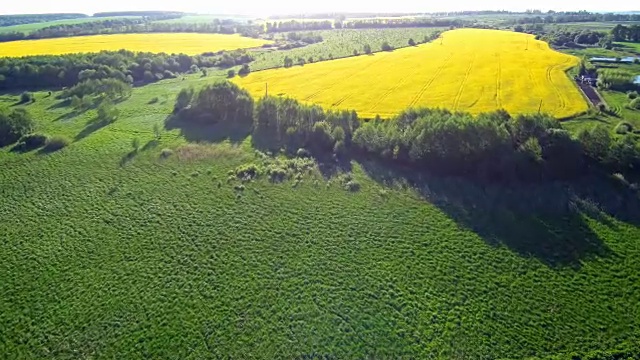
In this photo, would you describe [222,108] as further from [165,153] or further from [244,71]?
[244,71]

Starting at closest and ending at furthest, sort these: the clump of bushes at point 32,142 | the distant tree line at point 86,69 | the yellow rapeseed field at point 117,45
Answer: the clump of bushes at point 32,142 < the distant tree line at point 86,69 < the yellow rapeseed field at point 117,45

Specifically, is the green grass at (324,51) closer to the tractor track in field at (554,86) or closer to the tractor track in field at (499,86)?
the tractor track in field at (499,86)

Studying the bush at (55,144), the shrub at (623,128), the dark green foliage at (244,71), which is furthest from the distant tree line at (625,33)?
the bush at (55,144)

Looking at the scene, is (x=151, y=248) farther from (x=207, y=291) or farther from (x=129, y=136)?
(x=129, y=136)

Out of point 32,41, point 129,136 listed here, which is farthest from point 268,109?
point 32,41

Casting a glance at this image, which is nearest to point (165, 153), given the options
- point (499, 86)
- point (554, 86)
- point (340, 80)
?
point (340, 80)

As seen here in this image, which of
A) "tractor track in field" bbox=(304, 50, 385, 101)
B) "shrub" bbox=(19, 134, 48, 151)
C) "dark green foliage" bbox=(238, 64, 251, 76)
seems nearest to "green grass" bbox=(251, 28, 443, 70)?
"dark green foliage" bbox=(238, 64, 251, 76)
